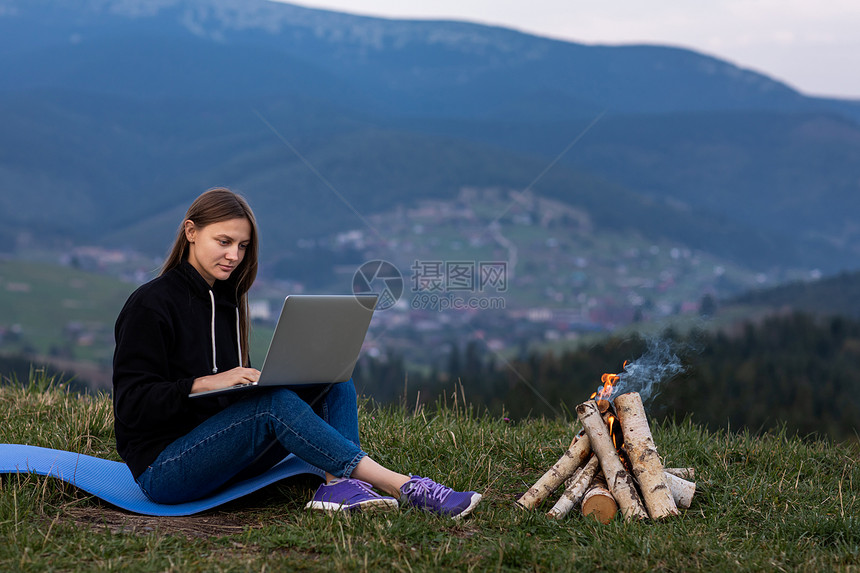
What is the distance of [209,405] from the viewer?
131 inches

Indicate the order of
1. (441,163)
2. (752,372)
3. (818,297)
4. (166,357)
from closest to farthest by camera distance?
1. (166,357)
2. (752,372)
3. (818,297)
4. (441,163)

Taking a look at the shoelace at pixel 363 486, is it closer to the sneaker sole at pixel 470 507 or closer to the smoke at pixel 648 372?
the sneaker sole at pixel 470 507

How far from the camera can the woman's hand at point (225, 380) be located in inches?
119

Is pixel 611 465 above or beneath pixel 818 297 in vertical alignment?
above

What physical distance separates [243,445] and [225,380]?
0.32 meters

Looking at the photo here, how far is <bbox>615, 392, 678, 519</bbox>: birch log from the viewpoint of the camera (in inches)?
131

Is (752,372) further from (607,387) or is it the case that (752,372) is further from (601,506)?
(601,506)

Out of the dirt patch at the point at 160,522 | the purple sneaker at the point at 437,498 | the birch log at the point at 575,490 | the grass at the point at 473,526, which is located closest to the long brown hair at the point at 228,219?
the dirt patch at the point at 160,522

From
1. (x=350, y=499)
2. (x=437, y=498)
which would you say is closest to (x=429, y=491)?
(x=437, y=498)

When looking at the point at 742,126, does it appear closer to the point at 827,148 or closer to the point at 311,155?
the point at 827,148

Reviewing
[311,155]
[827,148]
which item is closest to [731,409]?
[311,155]

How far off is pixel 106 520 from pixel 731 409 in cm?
3392

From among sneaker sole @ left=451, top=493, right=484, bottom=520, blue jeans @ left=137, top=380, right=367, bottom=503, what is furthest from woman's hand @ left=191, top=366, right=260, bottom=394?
sneaker sole @ left=451, top=493, right=484, bottom=520

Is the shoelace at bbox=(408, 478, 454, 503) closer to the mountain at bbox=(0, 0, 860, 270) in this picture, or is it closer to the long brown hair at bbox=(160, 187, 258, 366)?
the long brown hair at bbox=(160, 187, 258, 366)
